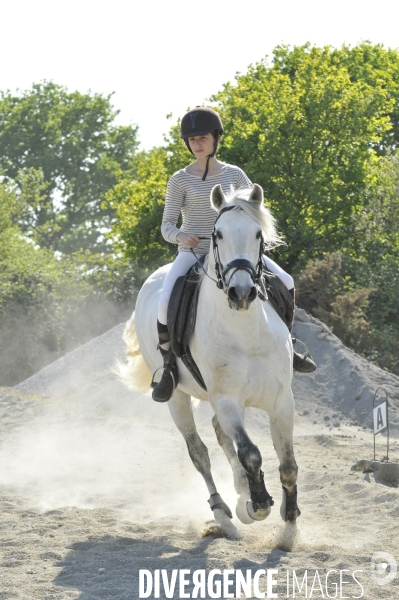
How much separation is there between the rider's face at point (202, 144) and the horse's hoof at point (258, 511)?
3044 millimetres

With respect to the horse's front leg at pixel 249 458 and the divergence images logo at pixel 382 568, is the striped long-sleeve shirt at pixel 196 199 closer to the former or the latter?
the horse's front leg at pixel 249 458

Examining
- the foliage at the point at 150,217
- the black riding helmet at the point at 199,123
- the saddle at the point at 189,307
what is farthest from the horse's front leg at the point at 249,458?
the foliage at the point at 150,217

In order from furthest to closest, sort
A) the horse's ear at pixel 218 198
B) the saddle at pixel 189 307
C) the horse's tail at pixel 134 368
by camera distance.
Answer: the horse's tail at pixel 134 368 → the saddle at pixel 189 307 → the horse's ear at pixel 218 198

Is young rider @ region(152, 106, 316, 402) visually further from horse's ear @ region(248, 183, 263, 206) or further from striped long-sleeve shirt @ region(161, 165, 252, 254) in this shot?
horse's ear @ region(248, 183, 263, 206)

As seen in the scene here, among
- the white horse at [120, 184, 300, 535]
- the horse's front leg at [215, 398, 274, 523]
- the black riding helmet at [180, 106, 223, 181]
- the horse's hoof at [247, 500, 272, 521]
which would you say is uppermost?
the black riding helmet at [180, 106, 223, 181]

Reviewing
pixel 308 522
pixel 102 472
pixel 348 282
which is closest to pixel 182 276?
pixel 308 522

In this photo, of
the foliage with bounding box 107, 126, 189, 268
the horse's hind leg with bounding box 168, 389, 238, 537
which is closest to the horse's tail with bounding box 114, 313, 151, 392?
the horse's hind leg with bounding box 168, 389, 238, 537

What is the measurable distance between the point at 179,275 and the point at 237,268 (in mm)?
1891

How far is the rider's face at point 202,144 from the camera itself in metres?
7.57

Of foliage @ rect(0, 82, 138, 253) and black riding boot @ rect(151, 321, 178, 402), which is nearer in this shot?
black riding boot @ rect(151, 321, 178, 402)

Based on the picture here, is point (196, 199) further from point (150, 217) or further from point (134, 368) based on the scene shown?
point (150, 217)

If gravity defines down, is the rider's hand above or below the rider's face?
below

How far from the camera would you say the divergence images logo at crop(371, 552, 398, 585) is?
5.50 meters

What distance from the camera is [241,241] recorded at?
605 centimetres
